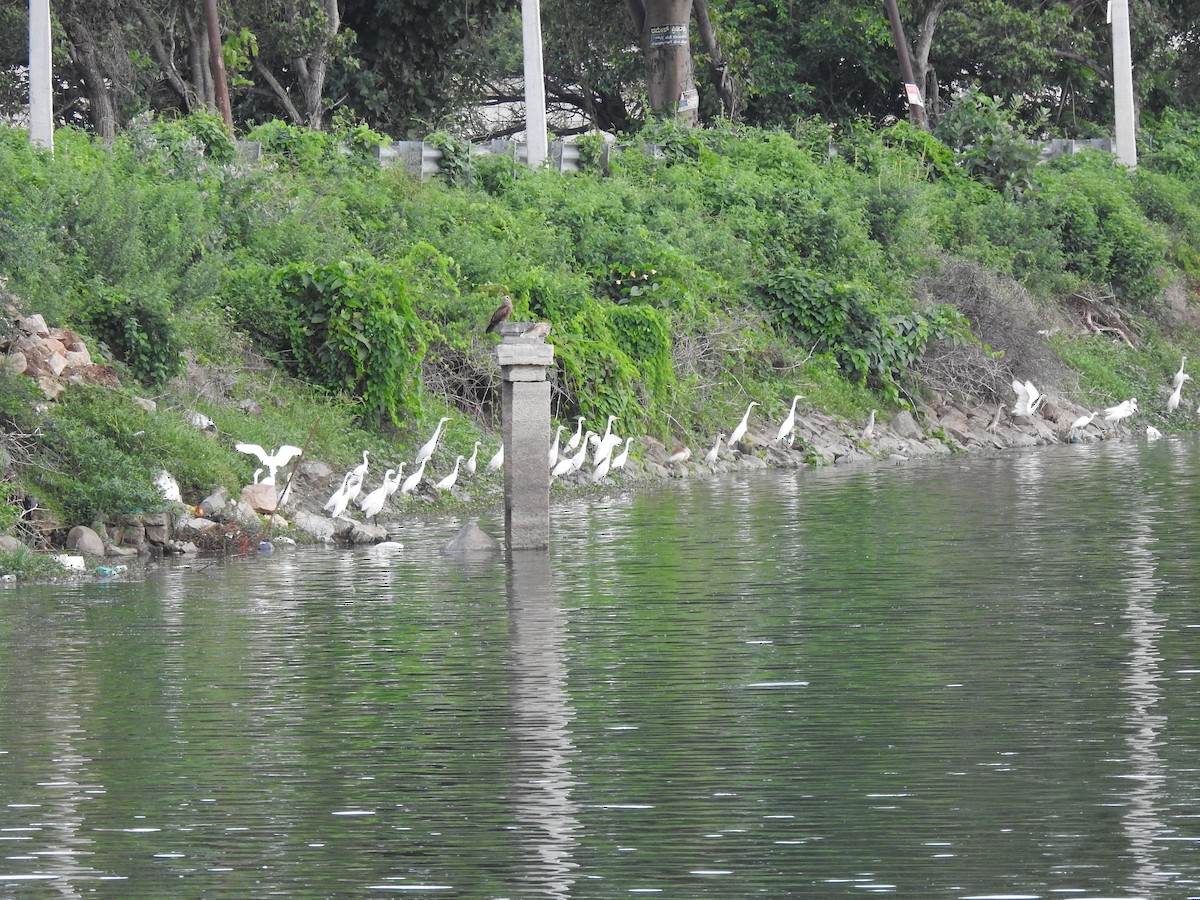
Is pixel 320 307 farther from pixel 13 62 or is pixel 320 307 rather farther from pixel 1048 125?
pixel 1048 125

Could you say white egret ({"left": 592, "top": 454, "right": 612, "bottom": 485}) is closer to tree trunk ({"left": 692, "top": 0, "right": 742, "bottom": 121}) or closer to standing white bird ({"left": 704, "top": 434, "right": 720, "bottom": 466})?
standing white bird ({"left": 704, "top": 434, "right": 720, "bottom": 466})

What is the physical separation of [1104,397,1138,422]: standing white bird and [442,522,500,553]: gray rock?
16761 mm

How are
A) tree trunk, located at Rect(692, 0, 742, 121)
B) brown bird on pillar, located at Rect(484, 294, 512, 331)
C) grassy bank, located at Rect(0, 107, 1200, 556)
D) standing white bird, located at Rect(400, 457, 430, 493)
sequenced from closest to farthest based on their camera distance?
grassy bank, located at Rect(0, 107, 1200, 556), standing white bird, located at Rect(400, 457, 430, 493), brown bird on pillar, located at Rect(484, 294, 512, 331), tree trunk, located at Rect(692, 0, 742, 121)

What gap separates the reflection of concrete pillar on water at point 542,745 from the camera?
312 inches

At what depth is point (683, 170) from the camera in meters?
33.5

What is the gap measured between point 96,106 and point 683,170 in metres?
11.0

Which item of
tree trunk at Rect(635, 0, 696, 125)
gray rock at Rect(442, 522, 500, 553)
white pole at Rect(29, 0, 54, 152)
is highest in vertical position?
tree trunk at Rect(635, 0, 696, 125)

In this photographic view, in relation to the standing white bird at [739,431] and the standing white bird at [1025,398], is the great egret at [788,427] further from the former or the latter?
the standing white bird at [1025,398]

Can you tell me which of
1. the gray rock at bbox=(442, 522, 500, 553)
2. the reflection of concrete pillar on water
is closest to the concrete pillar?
the gray rock at bbox=(442, 522, 500, 553)

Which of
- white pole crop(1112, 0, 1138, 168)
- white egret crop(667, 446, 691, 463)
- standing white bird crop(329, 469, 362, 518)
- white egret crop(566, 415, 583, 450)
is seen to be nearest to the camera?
standing white bird crop(329, 469, 362, 518)

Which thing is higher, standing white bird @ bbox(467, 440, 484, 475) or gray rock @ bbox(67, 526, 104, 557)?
standing white bird @ bbox(467, 440, 484, 475)

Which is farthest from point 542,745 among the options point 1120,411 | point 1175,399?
point 1175,399

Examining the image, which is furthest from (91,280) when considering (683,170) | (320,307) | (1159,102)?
(1159,102)

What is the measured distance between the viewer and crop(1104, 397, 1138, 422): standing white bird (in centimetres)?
3266
